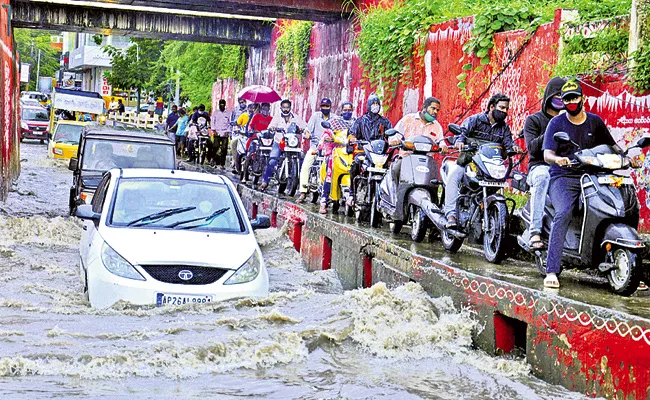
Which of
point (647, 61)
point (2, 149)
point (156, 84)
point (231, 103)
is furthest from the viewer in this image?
point (156, 84)

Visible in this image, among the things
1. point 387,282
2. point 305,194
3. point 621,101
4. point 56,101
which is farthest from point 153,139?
point 56,101

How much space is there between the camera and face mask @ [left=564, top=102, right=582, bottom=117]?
8.84 metres

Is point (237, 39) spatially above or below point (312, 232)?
above

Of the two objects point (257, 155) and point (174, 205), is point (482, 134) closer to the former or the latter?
point (174, 205)

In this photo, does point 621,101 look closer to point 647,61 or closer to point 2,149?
point 647,61

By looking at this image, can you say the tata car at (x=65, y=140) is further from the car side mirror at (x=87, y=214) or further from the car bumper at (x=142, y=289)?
the car bumper at (x=142, y=289)

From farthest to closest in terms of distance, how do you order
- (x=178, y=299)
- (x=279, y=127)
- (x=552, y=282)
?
(x=279, y=127) → (x=178, y=299) → (x=552, y=282)

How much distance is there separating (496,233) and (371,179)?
14.1 ft

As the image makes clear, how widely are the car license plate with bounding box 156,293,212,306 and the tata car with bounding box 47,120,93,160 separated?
95.8 feet

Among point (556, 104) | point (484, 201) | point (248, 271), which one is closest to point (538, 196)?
point (556, 104)

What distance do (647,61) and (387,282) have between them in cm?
361

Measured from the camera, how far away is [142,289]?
9359mm

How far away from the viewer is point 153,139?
688 inches

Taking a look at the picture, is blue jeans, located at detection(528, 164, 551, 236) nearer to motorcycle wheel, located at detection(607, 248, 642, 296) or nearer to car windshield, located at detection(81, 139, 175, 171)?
motorcycle wheel, located at detection(607, 248, 642, 296)
